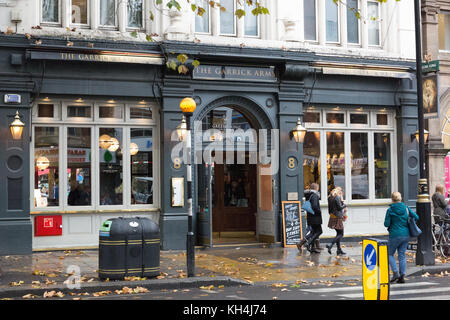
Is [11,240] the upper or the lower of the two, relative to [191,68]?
lower

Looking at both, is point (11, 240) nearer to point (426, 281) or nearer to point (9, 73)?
point (9, 73)

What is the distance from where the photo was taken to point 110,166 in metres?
18.3

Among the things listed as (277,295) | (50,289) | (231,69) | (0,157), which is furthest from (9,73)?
(277,295)

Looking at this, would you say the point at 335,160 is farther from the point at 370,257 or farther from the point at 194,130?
the point at 370,257

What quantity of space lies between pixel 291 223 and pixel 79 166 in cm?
625

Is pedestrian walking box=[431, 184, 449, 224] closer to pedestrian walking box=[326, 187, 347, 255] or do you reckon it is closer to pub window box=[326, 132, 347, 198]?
pedestrian walking box=[326, 187, 347, 255]

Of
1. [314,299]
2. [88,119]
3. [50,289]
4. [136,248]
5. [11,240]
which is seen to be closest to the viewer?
[314,299]

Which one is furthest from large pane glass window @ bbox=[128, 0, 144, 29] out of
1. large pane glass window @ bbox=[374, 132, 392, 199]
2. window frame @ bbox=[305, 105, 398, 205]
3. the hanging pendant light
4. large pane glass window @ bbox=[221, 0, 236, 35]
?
large pane glass window @ bbox=[374, 132, 392, 199]

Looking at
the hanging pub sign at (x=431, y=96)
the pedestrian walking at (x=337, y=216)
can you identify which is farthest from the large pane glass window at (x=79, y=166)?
the hanging pub sign at (x=431, y=96)

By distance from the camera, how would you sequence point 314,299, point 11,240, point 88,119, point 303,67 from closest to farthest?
point 314,299
point 11,240
point 88,119
point 303,67

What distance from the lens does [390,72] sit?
20.7m

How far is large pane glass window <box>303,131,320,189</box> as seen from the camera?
20.3m

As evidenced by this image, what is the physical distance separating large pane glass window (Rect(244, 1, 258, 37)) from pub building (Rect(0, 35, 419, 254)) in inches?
37.0

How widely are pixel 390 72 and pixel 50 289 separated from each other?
43.4 ft
